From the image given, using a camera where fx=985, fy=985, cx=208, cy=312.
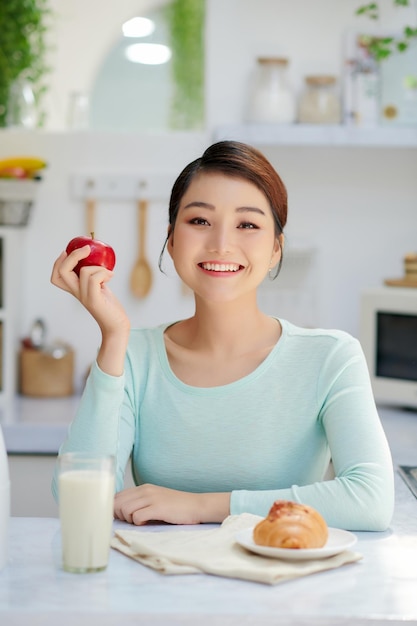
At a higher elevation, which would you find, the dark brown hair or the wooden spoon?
the dark brown hair

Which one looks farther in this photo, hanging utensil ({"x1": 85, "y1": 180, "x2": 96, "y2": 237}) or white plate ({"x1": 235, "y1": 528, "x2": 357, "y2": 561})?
hanging utensil ({"x1": 85, "y1": 180, "x2": 96, "y2": 237})

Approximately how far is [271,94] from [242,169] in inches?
58.9

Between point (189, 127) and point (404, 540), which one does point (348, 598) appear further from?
point (189, 127)

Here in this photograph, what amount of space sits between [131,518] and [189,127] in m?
2.13

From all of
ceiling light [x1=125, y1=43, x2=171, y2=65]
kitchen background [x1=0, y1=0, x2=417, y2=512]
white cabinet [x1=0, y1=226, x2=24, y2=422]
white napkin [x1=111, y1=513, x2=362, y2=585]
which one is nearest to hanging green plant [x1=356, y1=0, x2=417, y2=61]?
kitchen background [x1=0, y1=0, x2=417, y2=512]

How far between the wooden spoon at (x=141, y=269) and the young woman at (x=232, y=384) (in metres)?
1.48

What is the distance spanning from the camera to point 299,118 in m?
3.04

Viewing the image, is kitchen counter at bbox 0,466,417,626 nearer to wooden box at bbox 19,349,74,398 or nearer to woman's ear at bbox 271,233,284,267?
woman's ear at bbox 271,233,284,267

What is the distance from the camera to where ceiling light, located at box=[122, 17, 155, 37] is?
3305 millimetres

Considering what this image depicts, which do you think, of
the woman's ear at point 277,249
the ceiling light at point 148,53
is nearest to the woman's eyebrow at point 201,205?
the woman's ear at point 277,249

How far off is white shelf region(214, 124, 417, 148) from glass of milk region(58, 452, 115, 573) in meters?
1.98

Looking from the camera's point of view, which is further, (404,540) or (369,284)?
(369,284)

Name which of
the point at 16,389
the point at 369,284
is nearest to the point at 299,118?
the point at 369,284

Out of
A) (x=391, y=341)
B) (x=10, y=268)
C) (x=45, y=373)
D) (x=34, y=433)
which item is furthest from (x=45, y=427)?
(x=391, y=341)
